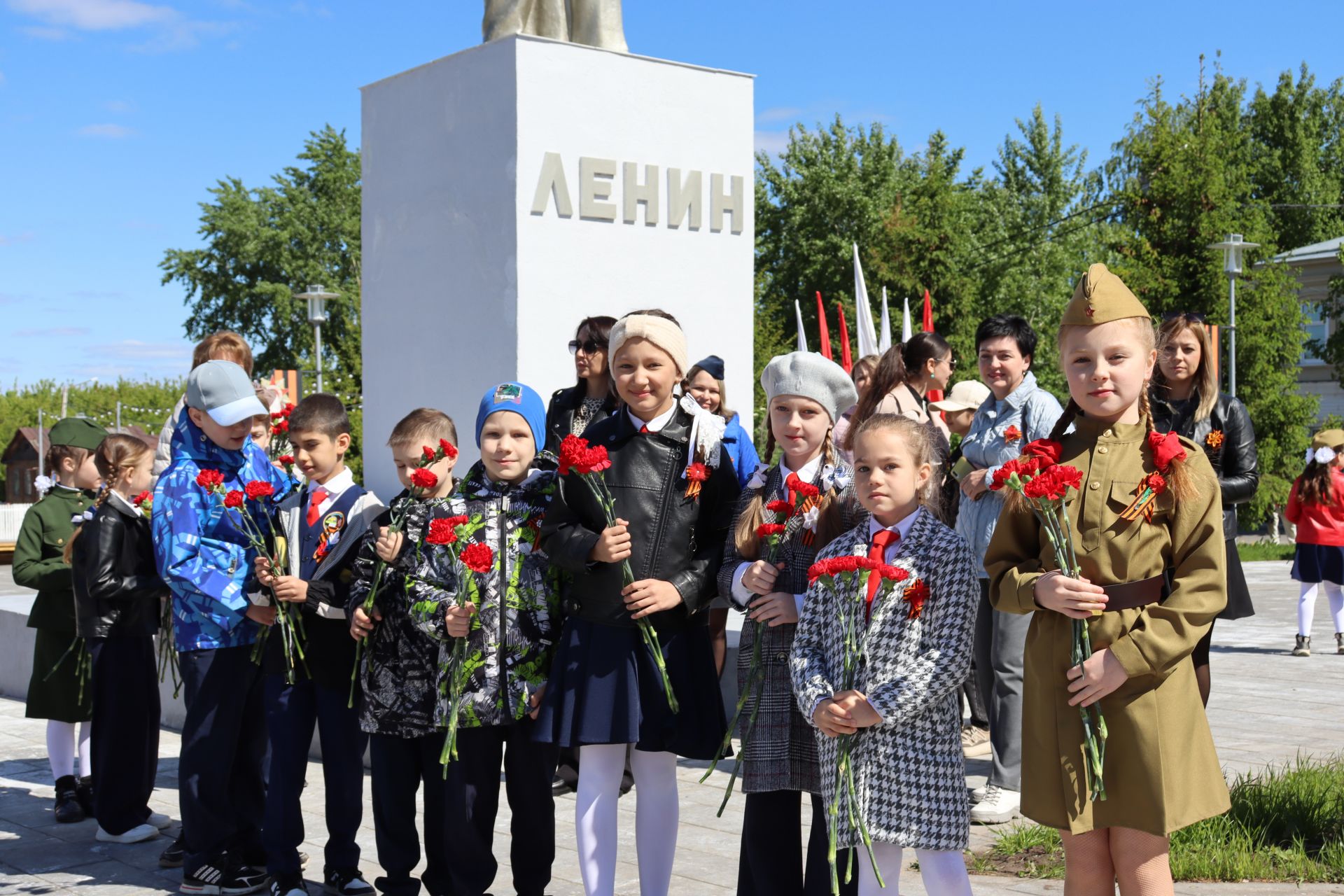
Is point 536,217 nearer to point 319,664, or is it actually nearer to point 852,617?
point 319,664

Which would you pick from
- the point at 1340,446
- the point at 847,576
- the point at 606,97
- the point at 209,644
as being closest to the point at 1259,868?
the point at 847,576

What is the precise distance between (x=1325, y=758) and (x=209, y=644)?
194 inches

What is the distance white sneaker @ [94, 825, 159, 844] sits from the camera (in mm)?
5387

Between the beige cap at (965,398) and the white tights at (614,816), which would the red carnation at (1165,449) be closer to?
the white tights at (614,816)

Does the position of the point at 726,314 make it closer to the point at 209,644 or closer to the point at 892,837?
the point at 209,644

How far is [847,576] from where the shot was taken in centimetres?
344

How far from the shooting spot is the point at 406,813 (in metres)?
4.52

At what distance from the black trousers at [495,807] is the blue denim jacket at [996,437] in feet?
6.49

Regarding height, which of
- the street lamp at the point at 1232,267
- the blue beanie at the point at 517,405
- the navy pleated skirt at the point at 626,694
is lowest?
the navy pleated skirt at the point at 626,694

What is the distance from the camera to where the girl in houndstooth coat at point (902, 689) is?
3379 millimetres

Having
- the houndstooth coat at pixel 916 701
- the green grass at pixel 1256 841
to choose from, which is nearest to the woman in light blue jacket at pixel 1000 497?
the green grass at pixel 1256 841

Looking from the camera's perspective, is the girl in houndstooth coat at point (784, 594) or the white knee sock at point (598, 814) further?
the white knee sock at point (598, 814)

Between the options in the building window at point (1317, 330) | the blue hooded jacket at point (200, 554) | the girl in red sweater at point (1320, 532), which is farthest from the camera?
the building window at point (1317, 330)

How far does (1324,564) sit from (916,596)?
8.45 metres
